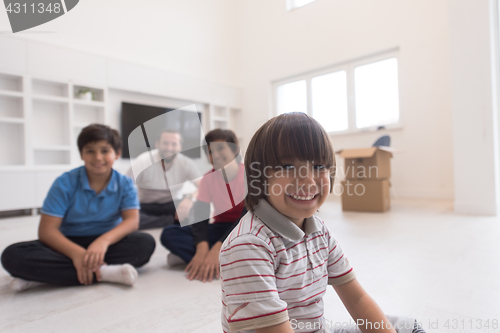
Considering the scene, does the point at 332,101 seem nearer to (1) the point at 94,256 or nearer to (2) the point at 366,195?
(2) the point at 366,195

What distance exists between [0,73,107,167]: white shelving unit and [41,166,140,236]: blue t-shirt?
8.22ft

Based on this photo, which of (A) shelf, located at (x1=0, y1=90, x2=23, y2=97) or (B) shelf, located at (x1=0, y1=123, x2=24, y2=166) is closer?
(A) shelf, located at (x1=0, y1=90, x2=23, y2=97)

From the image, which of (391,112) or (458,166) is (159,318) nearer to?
(458,166)

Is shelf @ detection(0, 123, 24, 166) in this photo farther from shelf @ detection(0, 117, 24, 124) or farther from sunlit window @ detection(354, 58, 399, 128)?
sunlit window @ detection(354, 58, 399, 128)

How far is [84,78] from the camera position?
143 inches

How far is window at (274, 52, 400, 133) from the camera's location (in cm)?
383

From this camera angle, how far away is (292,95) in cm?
480

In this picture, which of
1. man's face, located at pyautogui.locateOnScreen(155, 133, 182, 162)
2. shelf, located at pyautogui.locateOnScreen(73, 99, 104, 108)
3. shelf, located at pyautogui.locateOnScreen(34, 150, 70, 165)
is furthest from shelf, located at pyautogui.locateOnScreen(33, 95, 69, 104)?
man's face, located at pyautogui.locateOnScreen(155, 133, 182, 162)

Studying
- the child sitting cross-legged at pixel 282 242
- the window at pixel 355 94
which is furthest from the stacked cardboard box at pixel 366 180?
the child sitting cross-legged at pixel 282 242

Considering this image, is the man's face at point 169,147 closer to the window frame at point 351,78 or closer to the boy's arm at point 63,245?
the boy's arm at point 63,245

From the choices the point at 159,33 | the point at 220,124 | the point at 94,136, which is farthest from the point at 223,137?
the point at 220,124

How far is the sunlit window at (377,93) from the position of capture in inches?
150

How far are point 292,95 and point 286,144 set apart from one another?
14.7 feet

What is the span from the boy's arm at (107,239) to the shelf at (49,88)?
9.66 ft
